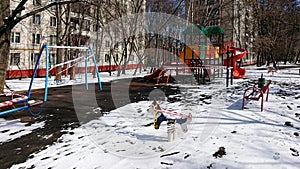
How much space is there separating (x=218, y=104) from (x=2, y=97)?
7.91 metres

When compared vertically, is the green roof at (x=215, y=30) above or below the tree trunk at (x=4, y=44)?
above

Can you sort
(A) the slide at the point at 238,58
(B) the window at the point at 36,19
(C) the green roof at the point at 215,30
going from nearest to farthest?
(C) the green roof at the point at 215,30
(A) the slide at the point at 238,58
(B) the window at the point at 36,19

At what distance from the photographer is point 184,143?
12.9 feet

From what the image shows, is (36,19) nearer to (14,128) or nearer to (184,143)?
(14,128)

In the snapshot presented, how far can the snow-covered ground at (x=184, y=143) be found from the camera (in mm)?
3229

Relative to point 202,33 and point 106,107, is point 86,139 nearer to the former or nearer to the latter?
point 106,107

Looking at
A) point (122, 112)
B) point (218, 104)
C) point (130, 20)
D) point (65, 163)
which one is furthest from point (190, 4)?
point (65, 163)

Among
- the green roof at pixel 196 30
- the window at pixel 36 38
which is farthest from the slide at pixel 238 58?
the window at pixel 36 38

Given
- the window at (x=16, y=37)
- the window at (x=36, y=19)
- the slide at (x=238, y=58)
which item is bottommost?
the slide at (x=238, y=58)

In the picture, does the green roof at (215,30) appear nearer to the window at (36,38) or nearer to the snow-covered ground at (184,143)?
the snow-covered ground at (184,143)

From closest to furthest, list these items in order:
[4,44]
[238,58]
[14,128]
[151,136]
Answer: [151,136], [14,128], [4,44], [238,58]

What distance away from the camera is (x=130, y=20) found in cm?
1994

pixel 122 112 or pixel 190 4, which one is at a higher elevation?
pixel 190 4

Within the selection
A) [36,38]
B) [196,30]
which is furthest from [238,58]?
[36,38]
